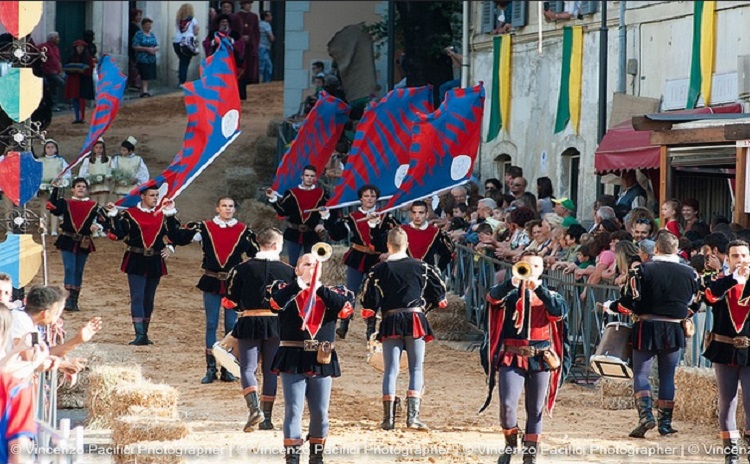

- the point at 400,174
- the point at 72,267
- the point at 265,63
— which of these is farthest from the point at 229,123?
the point at 265,63

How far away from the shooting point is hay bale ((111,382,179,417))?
13.0 metres

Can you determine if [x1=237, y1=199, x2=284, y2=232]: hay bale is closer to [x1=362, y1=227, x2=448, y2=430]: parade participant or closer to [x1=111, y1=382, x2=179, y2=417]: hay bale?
[x1=362, y1=227, x2=448, y2=430]: parade participant

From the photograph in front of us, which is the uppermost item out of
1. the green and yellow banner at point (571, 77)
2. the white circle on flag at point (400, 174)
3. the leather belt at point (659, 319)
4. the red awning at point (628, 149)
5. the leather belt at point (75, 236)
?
the green and yellow banner at point (571, 77)

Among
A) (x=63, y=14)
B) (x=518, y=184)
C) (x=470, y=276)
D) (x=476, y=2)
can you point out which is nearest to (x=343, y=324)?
(x=470, y=276)

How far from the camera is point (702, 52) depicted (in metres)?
20.0

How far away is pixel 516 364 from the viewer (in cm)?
1173

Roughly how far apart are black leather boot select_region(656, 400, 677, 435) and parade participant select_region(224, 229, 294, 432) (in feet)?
10.0

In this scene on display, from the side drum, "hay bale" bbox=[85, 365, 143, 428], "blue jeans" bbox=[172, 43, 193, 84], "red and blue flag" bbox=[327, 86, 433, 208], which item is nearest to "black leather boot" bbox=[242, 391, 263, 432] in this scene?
"hay bale" bbox=[85, 365, 143, 428]

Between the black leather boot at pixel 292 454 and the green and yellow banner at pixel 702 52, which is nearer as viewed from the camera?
the black leather boot at pixel 292 454

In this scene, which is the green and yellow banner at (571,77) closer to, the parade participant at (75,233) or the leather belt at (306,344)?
the parade participant at (75,233)

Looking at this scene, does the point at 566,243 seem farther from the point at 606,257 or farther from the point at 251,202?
the point at 251,202

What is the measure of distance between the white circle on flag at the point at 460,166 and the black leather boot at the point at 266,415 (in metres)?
5.55

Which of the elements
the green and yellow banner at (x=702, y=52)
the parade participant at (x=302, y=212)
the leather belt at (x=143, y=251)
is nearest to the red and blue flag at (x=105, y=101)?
the leather belt at (x=143, y=251)

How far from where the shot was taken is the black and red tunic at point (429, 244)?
54.6 ft
